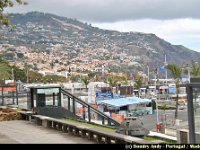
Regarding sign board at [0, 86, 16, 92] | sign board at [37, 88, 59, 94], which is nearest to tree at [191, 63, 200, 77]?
sign board at [0, 86, 16, 92]

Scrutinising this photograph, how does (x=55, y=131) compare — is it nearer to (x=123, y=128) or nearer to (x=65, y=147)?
(x=123, y=128)

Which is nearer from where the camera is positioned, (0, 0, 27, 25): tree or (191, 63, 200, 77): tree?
(0, 0, 27, 25): tree

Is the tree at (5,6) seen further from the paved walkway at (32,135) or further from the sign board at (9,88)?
the sign board at (9,88)

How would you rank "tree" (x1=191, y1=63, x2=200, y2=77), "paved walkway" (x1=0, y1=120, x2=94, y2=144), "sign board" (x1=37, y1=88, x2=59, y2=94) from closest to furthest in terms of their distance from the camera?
"paved walkway" (x1=0, y1=120, x2=94, y2=144) < "sign board" (x1=37, y1=88, x2=59, y2=94) < "tree" (x1=191, y1=63, x2=200, y2=77)

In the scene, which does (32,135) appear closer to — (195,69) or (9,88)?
(9,88)

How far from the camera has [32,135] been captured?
42.0 feet

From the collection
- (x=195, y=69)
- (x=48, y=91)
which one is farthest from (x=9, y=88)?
(x=195, y=69)

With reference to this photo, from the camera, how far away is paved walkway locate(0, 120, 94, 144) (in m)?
11.4

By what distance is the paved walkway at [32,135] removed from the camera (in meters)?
11.4

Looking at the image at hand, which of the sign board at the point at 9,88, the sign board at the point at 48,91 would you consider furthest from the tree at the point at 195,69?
the sign board at the point at 48,91

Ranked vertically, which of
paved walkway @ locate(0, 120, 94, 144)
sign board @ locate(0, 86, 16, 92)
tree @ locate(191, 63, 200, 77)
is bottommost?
paved walkway @ locate(0, 120, 94, 144)

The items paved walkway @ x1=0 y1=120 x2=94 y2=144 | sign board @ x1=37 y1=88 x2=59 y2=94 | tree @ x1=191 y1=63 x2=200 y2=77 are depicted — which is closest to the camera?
paved walkway @ x1=0 y1=120 x2=94 y2=144

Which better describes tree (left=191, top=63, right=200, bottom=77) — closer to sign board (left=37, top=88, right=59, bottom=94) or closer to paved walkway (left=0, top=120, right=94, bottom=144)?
sign board (left=37, top=88, right=59, bottom=94)

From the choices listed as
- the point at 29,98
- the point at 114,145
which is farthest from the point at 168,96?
the point at 114,145
